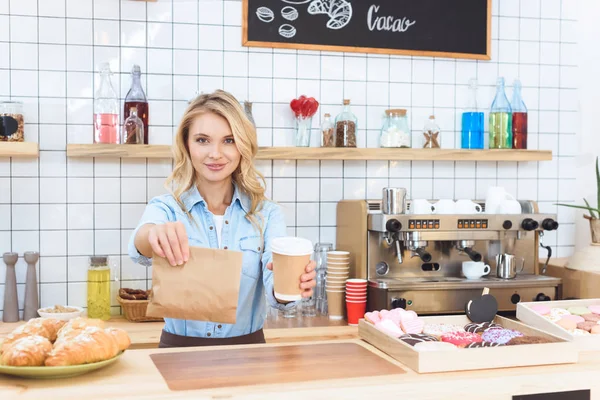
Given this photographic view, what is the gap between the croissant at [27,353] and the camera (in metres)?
1.47

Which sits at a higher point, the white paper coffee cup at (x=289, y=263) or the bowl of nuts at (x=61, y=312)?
the white paper coffee cup at (x=289, y=263)

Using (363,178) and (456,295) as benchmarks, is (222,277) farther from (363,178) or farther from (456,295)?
(363,178)

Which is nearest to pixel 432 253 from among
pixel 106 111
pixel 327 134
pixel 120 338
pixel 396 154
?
pixel 396 154

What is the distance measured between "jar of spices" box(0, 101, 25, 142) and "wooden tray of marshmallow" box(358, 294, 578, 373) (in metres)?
1.74

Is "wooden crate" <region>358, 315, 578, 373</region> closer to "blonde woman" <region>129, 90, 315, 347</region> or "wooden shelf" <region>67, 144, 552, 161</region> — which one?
"blonde woman" <region>129, 90, 315, 347</region>

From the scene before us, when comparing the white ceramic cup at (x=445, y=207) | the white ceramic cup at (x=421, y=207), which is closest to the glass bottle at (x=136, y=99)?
the white ceramic cup at (x=421, y=207)

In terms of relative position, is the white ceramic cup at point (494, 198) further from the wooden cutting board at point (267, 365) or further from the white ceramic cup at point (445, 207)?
the wooden cutting board at point (267, 365)

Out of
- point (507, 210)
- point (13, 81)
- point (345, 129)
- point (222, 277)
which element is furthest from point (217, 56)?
point (222, 277)

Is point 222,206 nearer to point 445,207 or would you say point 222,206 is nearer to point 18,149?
point 18,149

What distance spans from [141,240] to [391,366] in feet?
2.43

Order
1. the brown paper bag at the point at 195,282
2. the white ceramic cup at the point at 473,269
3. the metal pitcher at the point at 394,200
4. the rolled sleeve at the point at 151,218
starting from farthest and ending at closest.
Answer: the white ceramic cup at the point at 473,269, the metal pitcher at the point at 394,200, the rolled sleeve at the point at 151,218, the brown paper bag at the point at 195,282

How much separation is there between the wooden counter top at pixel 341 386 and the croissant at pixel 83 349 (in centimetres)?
5

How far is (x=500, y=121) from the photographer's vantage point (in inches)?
137

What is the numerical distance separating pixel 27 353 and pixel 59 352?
65 mm
